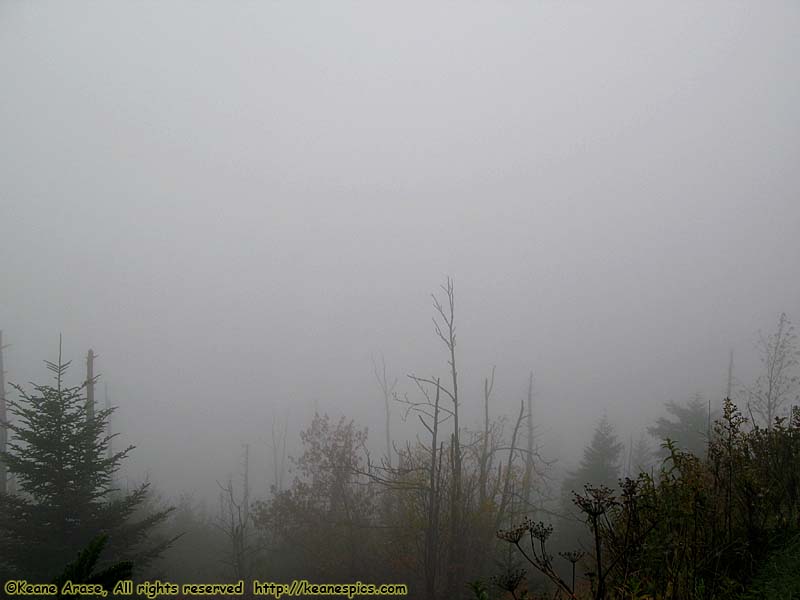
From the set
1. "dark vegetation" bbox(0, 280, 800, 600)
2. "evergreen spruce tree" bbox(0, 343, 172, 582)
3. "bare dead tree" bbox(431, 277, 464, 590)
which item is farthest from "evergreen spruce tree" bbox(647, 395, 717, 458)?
"evergreen spruce tree" bbox(0, 343, 172, 582)

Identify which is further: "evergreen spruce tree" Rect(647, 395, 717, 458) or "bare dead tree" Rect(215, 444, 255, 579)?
"evergreen spruce tree" Rect(647, 395, 717, 458)

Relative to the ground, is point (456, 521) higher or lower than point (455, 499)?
lower

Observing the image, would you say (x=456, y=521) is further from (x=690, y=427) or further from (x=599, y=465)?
(x=690, y=427)

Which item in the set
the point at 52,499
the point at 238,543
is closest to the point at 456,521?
the point at 52,499

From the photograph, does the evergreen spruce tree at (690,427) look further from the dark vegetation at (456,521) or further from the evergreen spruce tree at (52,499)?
the evergreen spruce tree at (52,499)

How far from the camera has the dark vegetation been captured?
3.22m

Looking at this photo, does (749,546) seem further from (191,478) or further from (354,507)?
(191,478)

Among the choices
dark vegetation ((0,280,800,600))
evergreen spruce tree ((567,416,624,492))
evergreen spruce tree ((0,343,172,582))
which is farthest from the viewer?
evergreen spruce tree ((567,416,624,492))

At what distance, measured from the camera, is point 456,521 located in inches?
395

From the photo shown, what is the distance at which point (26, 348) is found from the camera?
377 ft

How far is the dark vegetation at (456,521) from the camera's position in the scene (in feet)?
10.6

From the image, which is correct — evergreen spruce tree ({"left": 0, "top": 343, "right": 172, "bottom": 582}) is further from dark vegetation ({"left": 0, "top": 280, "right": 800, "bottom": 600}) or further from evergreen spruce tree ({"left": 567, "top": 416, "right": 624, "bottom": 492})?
evergreen spruce tree ({"left": 567, "top": 416, "right": 624, "bottom": 492})

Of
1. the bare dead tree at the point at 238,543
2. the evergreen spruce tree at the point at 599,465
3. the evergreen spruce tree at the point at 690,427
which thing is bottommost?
the bare dead tree at the point at 238,543

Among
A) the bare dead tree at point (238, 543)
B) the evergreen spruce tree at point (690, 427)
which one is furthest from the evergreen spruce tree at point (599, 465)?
the bare dead tree at point (238, 543)
